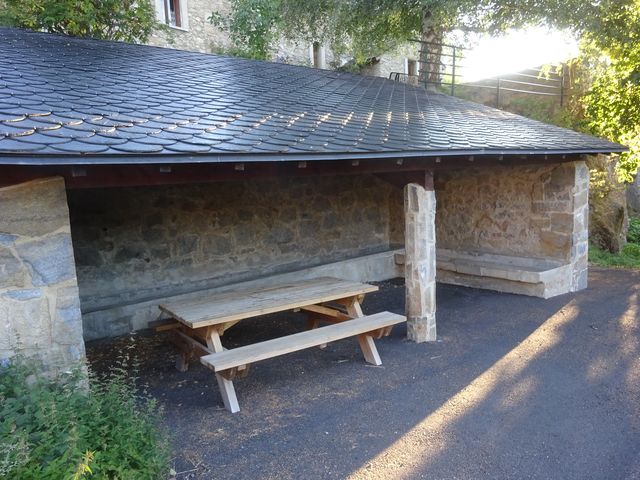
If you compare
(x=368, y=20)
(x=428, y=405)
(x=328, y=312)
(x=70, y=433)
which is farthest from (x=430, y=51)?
(x=70, y=433)

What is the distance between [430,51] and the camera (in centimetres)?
1171

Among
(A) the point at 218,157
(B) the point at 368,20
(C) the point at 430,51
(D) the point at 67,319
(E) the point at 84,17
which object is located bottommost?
(D) the point at 67,319

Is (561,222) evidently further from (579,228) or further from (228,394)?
(228,394)

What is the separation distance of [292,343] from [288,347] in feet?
0.21

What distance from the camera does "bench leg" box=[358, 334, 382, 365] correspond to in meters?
4.34

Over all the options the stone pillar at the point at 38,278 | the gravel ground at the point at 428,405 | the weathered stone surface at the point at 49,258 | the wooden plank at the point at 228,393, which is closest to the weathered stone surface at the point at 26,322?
the stone pillar at the point at 38,278

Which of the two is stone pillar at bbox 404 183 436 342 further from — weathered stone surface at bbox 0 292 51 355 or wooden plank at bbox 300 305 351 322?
weathered stone surface at bbox 0 292 51 355

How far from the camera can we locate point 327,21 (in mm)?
12102

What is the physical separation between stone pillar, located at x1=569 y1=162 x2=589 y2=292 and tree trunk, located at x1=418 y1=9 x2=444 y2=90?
5.62m

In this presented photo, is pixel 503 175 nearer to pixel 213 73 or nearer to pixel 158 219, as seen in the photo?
pixel 213 73

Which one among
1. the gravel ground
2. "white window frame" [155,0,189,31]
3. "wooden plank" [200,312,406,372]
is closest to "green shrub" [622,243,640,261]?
the gravel ground

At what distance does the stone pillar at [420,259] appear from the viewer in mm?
4711

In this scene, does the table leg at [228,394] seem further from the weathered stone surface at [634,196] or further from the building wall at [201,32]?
the weathered stone surface at [634,196]

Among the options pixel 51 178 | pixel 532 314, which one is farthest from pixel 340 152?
pixel 532 314
